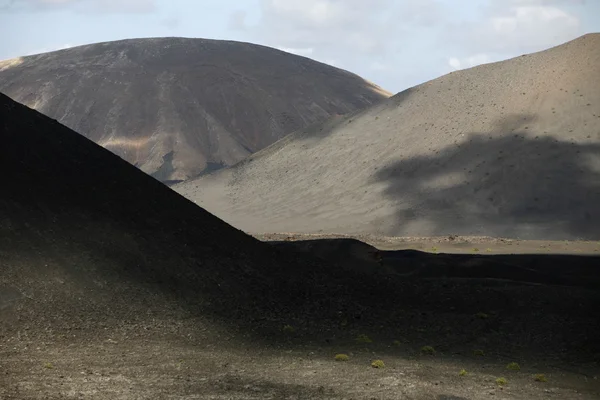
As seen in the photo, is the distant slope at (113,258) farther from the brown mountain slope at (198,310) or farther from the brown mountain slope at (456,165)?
the brown mountain slope at (456,165)

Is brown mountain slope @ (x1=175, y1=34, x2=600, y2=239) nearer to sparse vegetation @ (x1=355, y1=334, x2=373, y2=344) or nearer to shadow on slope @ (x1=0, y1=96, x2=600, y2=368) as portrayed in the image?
shadow on slope @ (x1=0, y1=96, x2=600, y2=368)

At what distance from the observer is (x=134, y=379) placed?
1616 cm

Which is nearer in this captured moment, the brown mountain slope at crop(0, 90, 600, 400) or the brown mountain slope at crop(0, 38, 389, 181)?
the brown mountain slope at crop(0, 90, 600, 400)

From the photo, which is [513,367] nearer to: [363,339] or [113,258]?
[363,339]

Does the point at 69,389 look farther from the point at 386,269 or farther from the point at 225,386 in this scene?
the point at 386,269

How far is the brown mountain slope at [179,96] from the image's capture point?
382 ft

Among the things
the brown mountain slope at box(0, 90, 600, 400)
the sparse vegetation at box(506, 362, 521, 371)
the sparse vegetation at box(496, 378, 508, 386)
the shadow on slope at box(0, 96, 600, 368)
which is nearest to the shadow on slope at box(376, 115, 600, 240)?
the brown mountain slope at box(0, 90, 600, 400)

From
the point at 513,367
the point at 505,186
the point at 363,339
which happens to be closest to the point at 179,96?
the point at 505,186

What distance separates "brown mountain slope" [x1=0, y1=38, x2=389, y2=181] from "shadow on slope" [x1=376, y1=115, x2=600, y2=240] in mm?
47683

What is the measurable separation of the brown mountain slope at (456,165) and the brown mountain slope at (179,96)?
1276 inches

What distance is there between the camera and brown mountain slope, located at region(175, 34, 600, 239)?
6012 centimetres

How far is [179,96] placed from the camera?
124 meters

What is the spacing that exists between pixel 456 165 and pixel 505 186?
17.6ft

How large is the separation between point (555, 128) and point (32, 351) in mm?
54242
